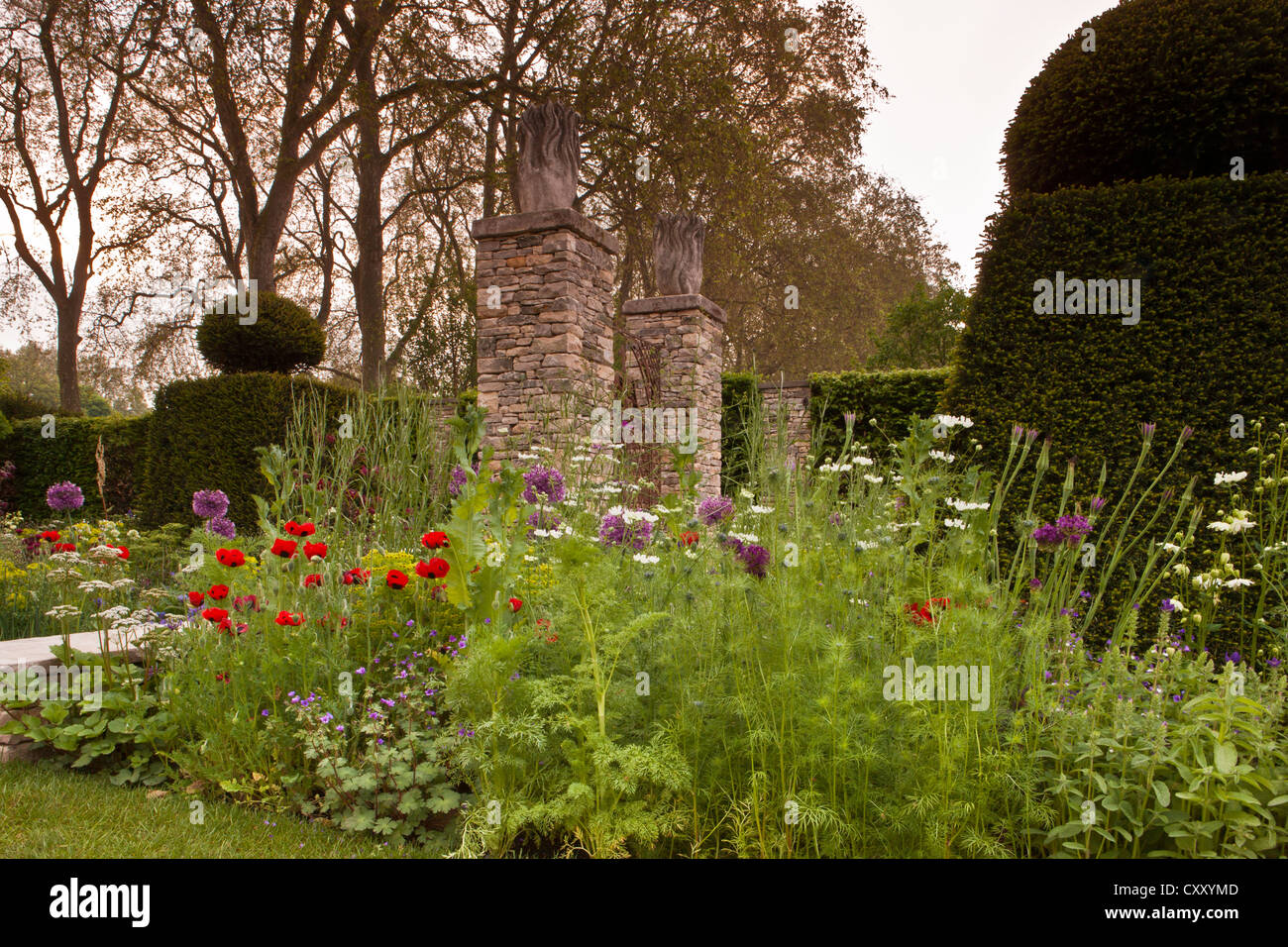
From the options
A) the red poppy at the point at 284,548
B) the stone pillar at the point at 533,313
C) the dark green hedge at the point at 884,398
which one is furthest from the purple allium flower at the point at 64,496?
the dark green hedge at the point at 884,398

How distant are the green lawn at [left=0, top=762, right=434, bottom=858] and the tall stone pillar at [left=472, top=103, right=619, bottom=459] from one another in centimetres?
504

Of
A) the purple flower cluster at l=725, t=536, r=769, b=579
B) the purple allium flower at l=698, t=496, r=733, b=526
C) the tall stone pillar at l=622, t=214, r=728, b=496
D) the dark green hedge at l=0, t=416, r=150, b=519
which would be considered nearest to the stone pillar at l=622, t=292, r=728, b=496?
the tall stone pillar at l=622, t=214, r=728, b=496

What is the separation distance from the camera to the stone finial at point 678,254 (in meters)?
9.98

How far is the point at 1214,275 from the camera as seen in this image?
4262 millimetres

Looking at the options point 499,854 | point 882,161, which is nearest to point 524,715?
point 499,854

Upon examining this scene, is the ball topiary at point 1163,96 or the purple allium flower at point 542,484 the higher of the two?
the ball topiary at point 1163,96

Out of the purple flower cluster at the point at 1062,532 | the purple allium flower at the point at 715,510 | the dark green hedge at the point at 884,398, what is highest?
the dark green hedge at the point at 884,398

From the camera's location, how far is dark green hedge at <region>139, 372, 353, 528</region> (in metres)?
9.17

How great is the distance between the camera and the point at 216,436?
9.36 metres

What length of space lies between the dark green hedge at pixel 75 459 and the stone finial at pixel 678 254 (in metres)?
8.67

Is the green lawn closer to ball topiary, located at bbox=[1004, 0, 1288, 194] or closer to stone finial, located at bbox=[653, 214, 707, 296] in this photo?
ball topiary, located at bbox=[1004, 0, 1288, 194]

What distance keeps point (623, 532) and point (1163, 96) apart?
13.4ft

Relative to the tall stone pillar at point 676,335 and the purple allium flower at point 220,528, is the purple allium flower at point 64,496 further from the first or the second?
the tall stone pillar at point 676,335
